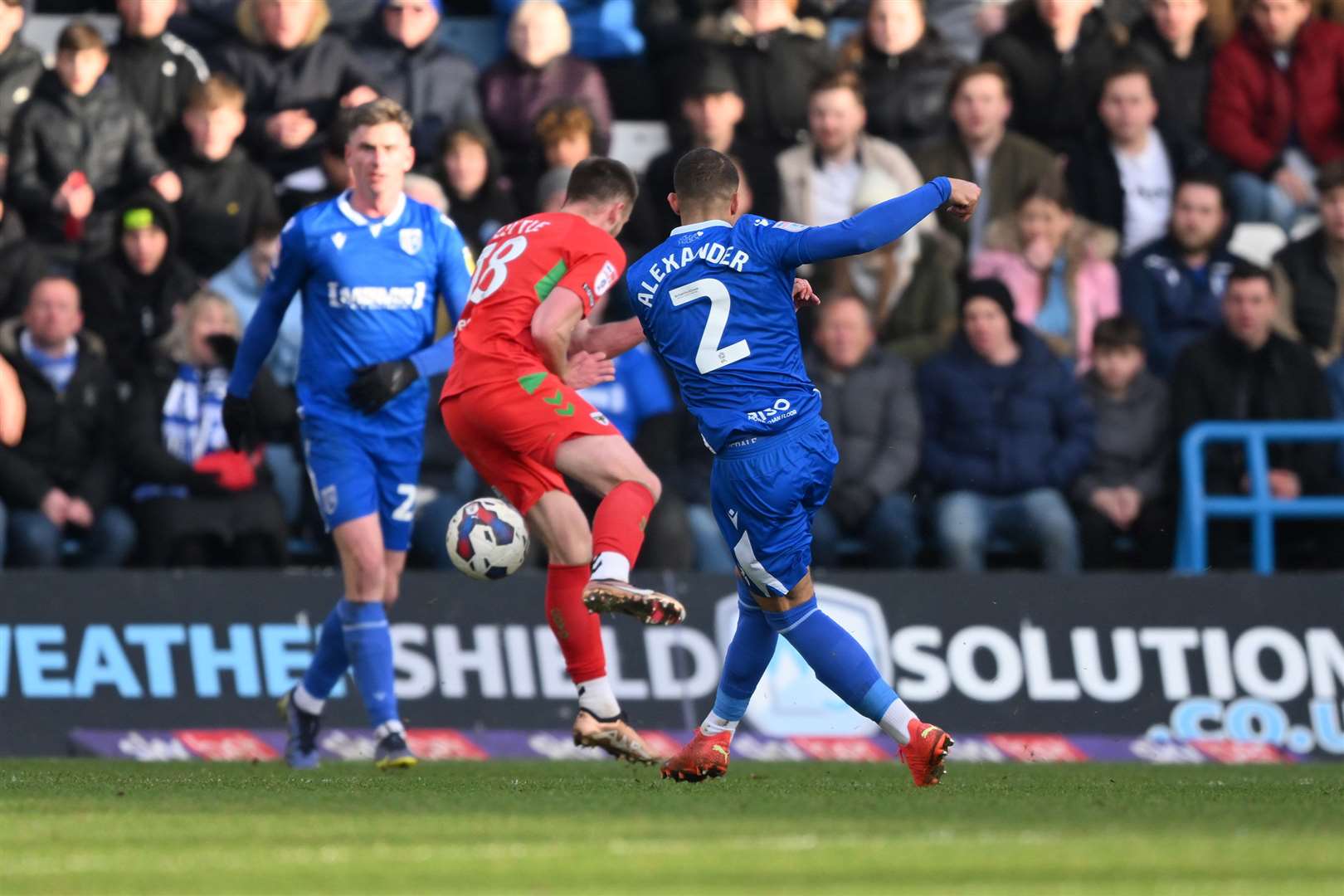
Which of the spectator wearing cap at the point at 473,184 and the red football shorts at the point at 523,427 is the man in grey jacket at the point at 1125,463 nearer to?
the spectator wearing cap at the point at 473,184

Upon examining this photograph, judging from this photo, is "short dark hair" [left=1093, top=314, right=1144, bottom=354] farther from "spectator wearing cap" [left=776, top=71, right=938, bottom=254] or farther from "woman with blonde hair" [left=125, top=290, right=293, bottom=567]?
"woman with blonde hair" [left=125, top=290, right=293, bottom=567]

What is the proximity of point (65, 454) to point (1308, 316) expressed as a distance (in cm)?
755

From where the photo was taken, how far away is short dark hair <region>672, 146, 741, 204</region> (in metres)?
8.47

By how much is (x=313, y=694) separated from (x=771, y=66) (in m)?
6.14

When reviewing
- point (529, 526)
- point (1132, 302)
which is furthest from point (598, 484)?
point (1132, 302)

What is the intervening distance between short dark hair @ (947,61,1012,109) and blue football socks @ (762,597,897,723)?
21.2ft

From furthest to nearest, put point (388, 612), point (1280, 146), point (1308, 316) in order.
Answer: point (1280, 146)
point (1308, 316)
point (388, 612)

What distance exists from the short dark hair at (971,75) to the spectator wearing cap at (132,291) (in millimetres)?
4811

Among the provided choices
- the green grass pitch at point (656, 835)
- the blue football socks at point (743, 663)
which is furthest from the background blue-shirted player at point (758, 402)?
the green grass pitch at point (656, 835)

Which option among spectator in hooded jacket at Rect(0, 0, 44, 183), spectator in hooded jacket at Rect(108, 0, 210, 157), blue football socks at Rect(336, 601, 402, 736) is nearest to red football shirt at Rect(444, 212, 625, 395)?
blue football socks at Rect(336, 601, 402, 736)

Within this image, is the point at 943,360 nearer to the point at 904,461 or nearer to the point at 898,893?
the point at 904,461

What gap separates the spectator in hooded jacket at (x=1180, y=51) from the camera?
599 inches

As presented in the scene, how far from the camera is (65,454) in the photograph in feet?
41.5

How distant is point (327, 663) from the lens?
10.2 meters
